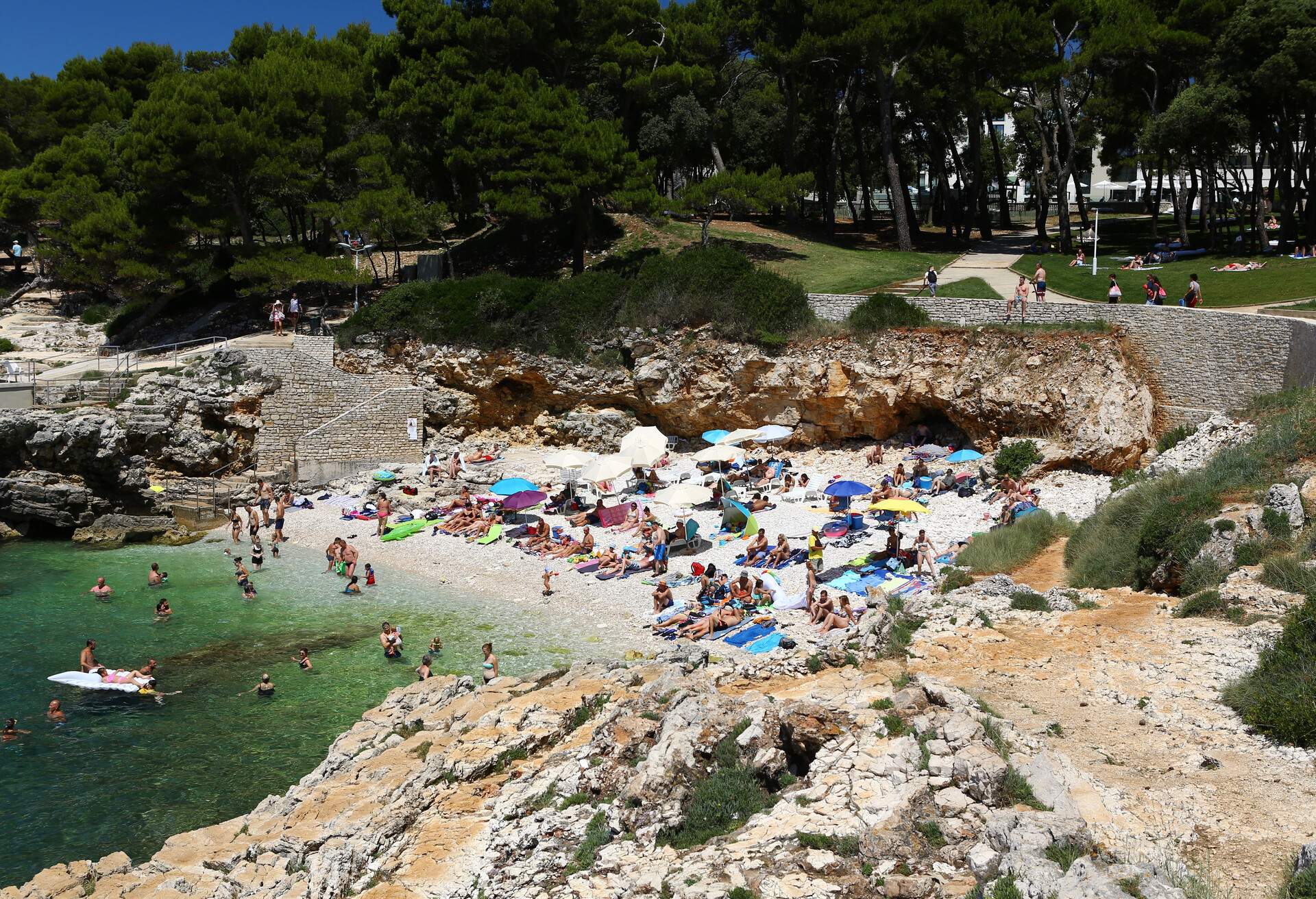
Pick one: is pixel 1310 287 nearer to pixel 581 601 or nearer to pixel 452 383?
pixel 581 601

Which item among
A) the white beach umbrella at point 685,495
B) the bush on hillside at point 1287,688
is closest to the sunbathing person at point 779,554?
the white beach umbrella at point 685,495

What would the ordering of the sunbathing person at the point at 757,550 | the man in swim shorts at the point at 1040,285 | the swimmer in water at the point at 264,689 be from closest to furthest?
the swimmer in water at the point at 264,689 < the sunbathing person at the point at 757,550 < the man in swim shorts at the point at 1040,285

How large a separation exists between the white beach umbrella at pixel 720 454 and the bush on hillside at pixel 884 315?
19.1 ft

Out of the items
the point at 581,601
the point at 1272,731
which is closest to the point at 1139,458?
the point at 581,601

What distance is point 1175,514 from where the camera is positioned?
14297 mm

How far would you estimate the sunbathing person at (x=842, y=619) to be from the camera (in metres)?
16.0

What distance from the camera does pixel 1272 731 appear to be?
8586 millimetres

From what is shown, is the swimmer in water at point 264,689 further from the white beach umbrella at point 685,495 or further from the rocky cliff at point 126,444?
the rocky cliff at point 126,444

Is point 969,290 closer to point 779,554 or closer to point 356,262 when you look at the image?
point 779,554

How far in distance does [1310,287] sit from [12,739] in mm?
29842

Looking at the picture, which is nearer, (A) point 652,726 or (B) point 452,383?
(A) point 652,726

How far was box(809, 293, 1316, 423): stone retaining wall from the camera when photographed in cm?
2002

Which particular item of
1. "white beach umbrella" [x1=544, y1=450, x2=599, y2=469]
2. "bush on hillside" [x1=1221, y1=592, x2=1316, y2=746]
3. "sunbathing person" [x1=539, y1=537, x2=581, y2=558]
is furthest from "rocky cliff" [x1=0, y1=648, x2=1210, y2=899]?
"white beach umbrella" [x1=544, y1=450, x2=599, y2=469]

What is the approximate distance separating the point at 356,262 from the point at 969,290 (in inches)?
967
